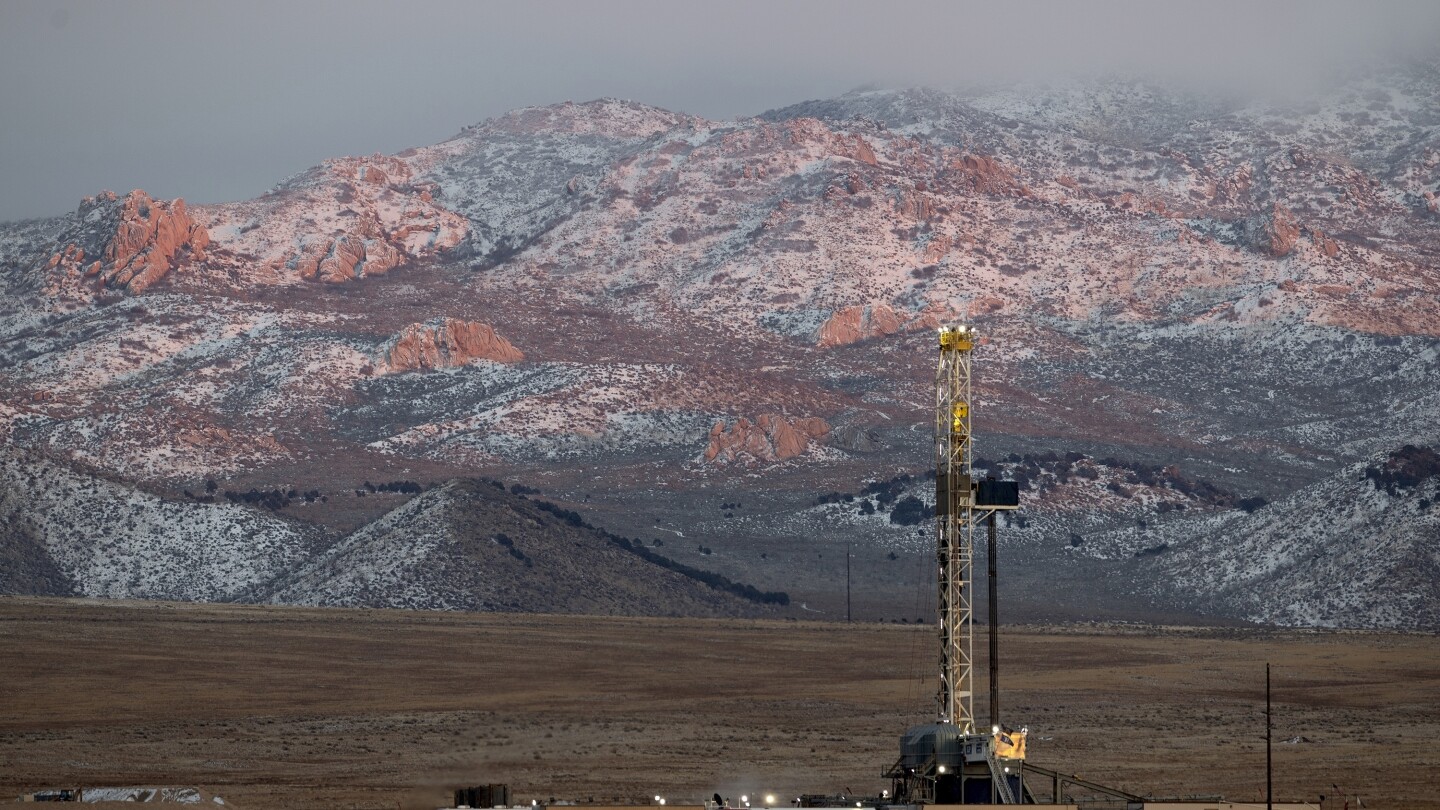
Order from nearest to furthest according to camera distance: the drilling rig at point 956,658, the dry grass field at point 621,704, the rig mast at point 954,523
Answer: the drilling rig at point 956,658, the rig mast at point 954,523, the dry grass field at point 621,704

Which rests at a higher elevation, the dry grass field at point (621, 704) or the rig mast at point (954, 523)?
the rig mast at point (954, 523)

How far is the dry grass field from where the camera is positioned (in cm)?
7200

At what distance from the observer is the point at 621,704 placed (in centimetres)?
10238

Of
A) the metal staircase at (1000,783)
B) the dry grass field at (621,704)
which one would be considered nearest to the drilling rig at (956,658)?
the metal staircase at (1000,783)

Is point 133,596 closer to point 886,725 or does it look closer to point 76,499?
point 76,499

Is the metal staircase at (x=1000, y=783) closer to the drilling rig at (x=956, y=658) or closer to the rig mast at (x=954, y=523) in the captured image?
the drilling rig at (x=956, y=658)

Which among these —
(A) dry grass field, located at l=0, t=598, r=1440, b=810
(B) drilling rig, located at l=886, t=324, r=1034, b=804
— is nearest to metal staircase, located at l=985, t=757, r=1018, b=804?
(B) drilling rig, located at l=886, t=324, r=1034, b=804

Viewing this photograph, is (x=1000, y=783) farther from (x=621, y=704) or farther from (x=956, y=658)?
(x=621, y=704)

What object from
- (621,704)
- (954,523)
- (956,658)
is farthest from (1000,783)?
(621,704)

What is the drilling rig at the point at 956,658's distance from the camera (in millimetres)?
44281

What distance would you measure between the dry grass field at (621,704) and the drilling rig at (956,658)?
9092 millimetres

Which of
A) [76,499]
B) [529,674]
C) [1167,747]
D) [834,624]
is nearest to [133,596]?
[76,499]

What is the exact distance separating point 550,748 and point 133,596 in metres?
107

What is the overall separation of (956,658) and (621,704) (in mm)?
57066
